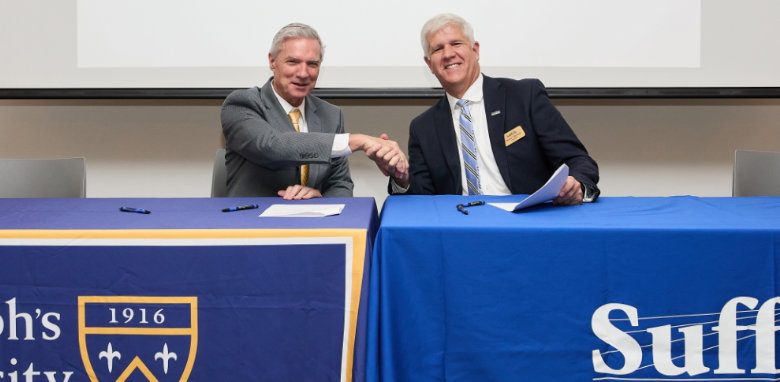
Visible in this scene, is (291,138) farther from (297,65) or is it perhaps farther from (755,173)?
(755,173)

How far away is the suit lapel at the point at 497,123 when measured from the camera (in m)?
1.90

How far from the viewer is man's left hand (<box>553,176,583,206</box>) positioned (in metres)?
1.36

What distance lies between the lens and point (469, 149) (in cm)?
195

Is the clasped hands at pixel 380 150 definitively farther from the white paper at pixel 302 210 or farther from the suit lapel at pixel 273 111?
the suit lapel at pixel 273 111

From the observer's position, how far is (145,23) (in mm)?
2707

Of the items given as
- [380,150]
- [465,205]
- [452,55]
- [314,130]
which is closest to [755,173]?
[452,55]

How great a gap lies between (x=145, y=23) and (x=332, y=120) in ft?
4.80

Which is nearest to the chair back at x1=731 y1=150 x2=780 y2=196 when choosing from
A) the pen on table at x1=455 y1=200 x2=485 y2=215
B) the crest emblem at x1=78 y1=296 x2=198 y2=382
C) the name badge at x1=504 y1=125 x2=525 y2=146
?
the name badge at x1=504 y1=125 x2=525 y2=146

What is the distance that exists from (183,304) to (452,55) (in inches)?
54.2

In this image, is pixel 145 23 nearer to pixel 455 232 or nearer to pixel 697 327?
pixel 455 232

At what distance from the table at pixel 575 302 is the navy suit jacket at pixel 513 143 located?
76 cm

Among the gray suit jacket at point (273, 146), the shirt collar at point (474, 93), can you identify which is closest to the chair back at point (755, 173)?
the shirt collar at point (474, 93)

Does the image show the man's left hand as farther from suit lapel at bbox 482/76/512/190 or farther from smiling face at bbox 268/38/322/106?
smiling face at bbox 268/38/322/106

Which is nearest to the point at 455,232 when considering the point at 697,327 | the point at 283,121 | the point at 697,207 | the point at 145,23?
the point at 697,327
